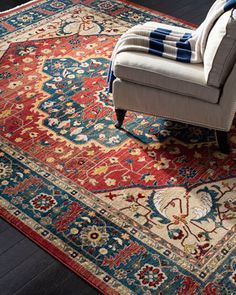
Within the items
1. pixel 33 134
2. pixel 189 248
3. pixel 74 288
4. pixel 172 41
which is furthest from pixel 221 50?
pixel 74 288

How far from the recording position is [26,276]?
2.40 m

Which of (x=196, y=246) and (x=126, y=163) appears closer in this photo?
(x=196, y=246)

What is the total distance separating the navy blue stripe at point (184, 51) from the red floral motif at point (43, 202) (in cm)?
103

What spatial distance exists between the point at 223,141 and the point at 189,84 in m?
0.39

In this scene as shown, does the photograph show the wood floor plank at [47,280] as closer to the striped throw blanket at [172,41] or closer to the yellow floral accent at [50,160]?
the yellow floral accent at [50,160]

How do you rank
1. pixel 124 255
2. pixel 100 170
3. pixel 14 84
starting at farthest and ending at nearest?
pixel 14 84 → pixel 100 170 → pixel 124 255

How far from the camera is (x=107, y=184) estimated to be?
286 centimetres

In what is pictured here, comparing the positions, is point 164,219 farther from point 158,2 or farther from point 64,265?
point 158,2

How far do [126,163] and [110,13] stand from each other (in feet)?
6.46

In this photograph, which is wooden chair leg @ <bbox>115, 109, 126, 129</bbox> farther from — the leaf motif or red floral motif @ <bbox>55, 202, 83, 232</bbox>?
the leaf motif

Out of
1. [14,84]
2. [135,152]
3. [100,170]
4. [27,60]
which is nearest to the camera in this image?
[100,170]

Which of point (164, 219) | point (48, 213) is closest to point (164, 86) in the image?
point (164, 219)

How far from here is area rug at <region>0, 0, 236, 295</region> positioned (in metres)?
2.44

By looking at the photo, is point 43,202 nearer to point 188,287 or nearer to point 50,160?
point 50,160
